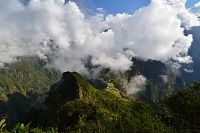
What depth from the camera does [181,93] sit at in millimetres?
43062

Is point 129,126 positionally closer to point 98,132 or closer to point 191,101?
point 98,132

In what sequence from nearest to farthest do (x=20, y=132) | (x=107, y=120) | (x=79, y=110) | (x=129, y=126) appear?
1. (x=20, y=132)
2. (x=129, y=126)
3. (x=107, y=120)
4. (x=79, y=110)

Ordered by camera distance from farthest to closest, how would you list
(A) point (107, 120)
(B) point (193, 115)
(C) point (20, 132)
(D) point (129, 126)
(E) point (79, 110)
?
(E) point (79, 110) → (B) point (193, 115) → (A) point (107, 120) → (D) point (129, 126) → (C) point (20, 132)

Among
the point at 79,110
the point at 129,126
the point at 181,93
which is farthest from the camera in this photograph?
the point at 79,110

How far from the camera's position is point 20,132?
15.1m

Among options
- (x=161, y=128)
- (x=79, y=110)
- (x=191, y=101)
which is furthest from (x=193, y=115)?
(x=79, y=110)

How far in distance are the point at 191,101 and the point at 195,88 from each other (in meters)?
2.07

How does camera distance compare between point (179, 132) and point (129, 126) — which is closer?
point (129, 126)

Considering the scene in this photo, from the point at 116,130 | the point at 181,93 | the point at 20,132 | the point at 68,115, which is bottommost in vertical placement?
the point at 20,132

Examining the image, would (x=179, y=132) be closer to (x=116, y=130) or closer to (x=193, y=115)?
(x=116, y=130)

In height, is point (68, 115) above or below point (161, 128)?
above

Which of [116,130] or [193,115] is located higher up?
[193,115]

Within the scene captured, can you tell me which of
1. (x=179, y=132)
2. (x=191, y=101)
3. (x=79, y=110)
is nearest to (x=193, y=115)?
(x=191, y=101)

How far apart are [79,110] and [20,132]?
173m
